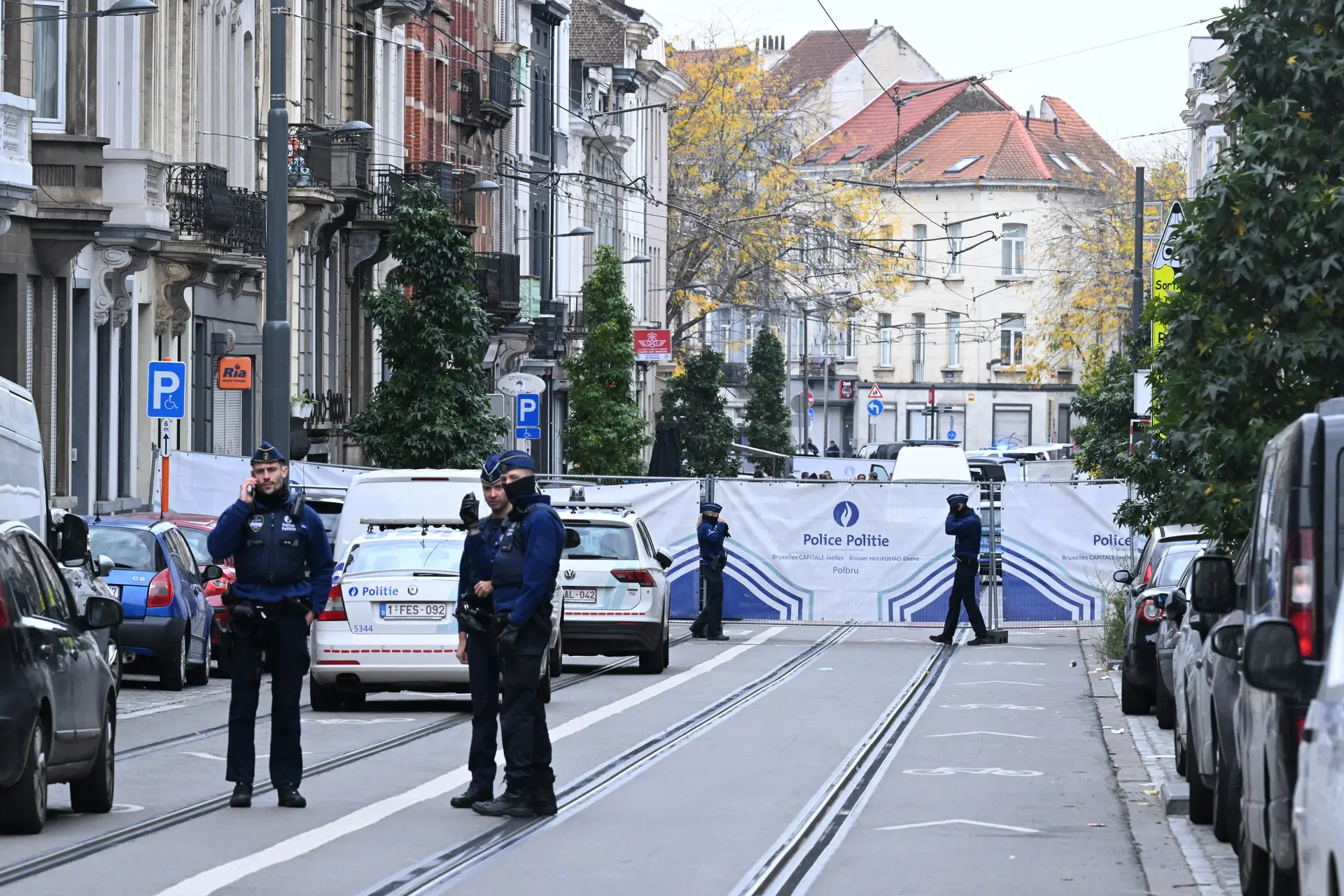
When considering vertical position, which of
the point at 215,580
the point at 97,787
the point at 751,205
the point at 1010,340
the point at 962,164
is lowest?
the point at 97,787

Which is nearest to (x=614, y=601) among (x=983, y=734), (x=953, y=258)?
(x=983, y=734)

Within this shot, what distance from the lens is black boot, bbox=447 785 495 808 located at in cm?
1373

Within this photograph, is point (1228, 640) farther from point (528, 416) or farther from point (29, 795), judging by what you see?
point (528, 416)

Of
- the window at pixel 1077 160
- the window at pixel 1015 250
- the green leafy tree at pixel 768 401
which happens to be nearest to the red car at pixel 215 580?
the green leafy tree at pixel 768 401

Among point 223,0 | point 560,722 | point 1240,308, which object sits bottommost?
point 560,722

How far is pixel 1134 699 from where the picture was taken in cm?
2175

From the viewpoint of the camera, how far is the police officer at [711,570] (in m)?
34.2

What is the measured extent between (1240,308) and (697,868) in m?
5.26

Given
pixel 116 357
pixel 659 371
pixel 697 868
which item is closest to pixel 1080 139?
pixel 659 371

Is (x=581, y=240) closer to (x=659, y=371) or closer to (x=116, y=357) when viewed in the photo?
(x=659, y=371)

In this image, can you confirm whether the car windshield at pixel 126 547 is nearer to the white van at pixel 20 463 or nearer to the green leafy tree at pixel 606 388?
the white van at pixel 20 463

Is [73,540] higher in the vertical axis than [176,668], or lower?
higher

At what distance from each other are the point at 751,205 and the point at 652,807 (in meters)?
61.3

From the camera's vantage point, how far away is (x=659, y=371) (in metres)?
91.1
